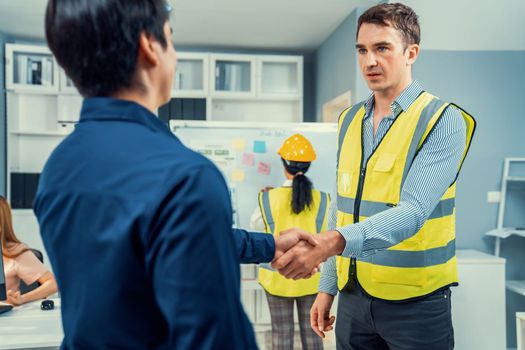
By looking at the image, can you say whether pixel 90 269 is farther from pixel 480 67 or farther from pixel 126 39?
pixel 480 67

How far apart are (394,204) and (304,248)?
286mm

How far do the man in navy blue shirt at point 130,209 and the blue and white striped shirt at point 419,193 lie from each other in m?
0.67

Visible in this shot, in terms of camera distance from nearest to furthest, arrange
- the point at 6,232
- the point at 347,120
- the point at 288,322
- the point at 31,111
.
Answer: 1. the point at 347,120
2. the point at 6,232
3. the point at 288,322
4. the point at 31,111

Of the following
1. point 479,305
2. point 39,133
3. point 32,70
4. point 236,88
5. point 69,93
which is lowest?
point 479,305

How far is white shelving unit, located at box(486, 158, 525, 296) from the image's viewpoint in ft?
12.0

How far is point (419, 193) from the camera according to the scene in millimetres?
1257

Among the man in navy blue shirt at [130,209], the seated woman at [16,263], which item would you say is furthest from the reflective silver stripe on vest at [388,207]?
the seated woman at [16,263]

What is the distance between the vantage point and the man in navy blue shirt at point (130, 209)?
0.56 meters

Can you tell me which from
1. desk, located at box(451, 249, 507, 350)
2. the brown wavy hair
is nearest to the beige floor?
desk, located at box(451, 249, 507, 350)

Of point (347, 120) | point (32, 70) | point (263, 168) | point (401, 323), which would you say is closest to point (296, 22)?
point (263, 168)

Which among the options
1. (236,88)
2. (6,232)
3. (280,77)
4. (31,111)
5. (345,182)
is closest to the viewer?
(345,182)

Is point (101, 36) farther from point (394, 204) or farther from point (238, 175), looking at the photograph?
point (238, 175)

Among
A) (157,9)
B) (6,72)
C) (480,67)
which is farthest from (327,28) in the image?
(157,9)

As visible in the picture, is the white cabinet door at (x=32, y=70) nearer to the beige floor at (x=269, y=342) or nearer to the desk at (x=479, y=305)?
the beige floor at (x=269, y=342)
